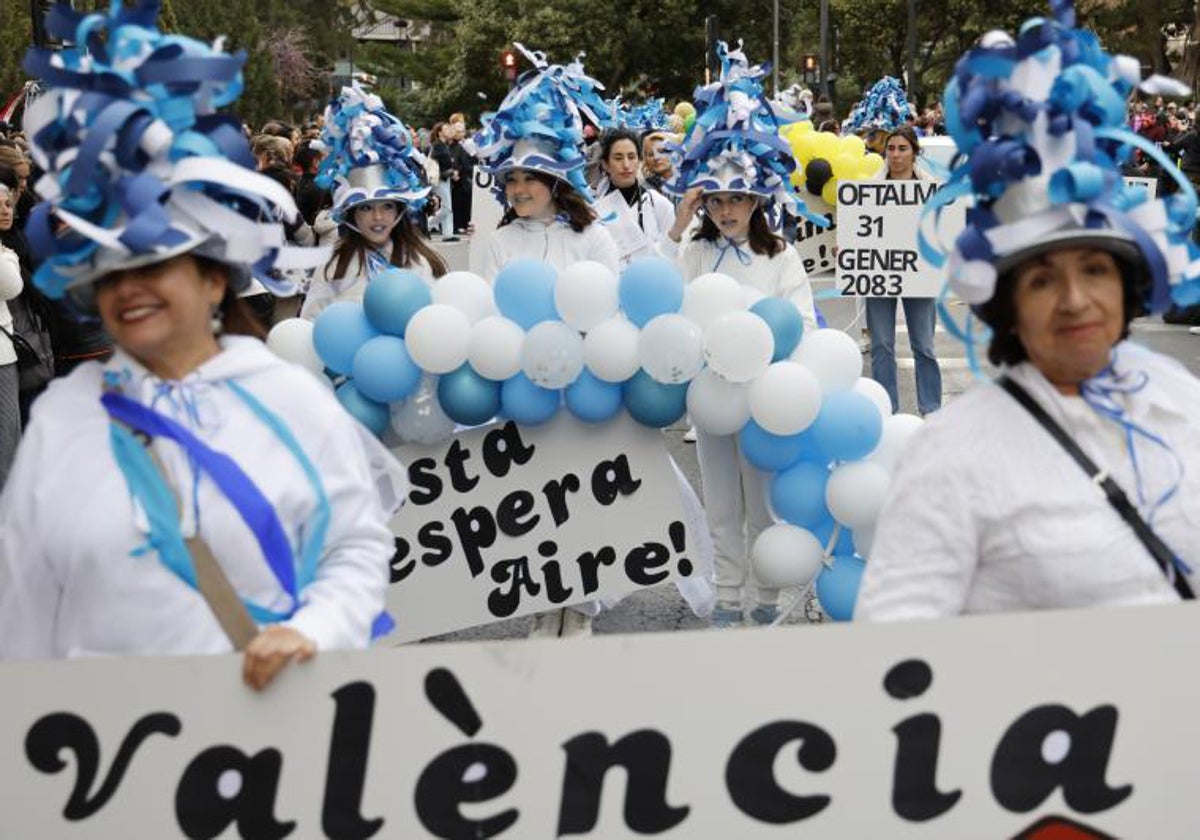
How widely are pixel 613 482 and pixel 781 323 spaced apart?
763 mm

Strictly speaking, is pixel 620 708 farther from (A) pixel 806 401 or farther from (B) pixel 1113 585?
(A) pixel 806 401

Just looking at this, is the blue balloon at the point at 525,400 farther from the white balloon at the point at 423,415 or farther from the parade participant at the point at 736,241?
the parade participant at the point at 736,241

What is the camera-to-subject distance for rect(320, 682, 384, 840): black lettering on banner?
2.79 metres

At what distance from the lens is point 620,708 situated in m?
2.81

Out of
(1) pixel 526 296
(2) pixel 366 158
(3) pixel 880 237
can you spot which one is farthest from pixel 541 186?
(3) pixel 880 237

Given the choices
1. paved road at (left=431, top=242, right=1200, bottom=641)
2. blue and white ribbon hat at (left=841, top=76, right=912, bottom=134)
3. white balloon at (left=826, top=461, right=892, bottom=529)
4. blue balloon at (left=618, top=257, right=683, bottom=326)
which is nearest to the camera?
white balloon at (left=826, top=461, right=892, bottom=529)

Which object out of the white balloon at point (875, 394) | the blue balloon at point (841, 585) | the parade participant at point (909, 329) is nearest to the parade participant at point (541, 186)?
the white balloon at point (875, 394)

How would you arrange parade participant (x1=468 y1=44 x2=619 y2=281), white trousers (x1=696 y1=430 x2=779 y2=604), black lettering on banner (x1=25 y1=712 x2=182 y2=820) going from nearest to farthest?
black lettering on banner (x1=25 y1=712 x2=182 y2=820), white trousers (x1=696 y1=430 x2=779 y2=604), parade participant (x1=468 y1=44 x2=619 y2=281)

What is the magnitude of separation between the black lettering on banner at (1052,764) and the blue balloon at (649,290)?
9.02 feet

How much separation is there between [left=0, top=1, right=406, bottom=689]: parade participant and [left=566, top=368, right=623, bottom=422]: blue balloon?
2562 mm

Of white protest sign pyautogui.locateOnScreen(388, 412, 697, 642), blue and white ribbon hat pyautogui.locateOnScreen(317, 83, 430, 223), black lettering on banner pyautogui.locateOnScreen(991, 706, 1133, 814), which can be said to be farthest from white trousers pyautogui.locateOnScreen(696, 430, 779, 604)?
black lettering on banner pyautogui.locateOnScreen(991, 706, 1133, 814)

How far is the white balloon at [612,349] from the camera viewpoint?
5379 mm

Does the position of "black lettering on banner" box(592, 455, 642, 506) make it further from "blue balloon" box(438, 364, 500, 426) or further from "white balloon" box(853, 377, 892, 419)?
"white balloon" box(853, 377, 892, 419)

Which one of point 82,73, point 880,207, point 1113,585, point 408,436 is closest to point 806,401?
point 408,436
